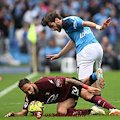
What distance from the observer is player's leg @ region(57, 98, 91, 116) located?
786 centimetres

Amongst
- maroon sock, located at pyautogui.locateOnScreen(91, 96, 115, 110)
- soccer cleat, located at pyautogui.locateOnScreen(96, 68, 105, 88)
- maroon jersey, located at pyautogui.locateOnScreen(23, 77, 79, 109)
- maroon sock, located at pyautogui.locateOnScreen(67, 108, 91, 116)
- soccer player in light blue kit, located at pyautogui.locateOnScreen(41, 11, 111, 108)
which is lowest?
maroon sock, located at pyautogui.locateOnScreen(67, 108, 91, 116)

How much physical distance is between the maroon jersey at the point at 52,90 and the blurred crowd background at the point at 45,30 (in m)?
11.6

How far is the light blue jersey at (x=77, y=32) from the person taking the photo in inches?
326

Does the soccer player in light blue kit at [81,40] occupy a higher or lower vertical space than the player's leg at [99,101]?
higher

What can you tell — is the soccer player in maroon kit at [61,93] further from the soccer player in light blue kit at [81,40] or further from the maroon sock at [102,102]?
the soccer player in light blue kit at [81,40]

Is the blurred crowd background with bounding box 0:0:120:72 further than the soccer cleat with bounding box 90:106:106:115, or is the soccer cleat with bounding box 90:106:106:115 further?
the blurred crowd background with bounding box 0:0:120:72

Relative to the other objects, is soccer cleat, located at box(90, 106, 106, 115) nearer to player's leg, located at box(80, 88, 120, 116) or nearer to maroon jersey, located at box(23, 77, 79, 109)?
player's leg, located at box(80, 88, 120, 116)

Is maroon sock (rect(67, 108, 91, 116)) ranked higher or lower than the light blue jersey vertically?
lower

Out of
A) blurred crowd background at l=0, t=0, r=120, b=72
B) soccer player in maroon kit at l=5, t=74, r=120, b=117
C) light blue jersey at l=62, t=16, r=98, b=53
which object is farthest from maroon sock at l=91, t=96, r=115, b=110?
blurred crowd background at l=0, t=0, r=120, b=72

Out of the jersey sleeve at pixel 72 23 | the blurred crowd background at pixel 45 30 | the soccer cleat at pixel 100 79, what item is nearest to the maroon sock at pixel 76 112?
the soccer cleat at pixel 100 79

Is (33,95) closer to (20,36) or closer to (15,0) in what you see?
(20,36)

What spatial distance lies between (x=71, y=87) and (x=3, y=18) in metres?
14.7

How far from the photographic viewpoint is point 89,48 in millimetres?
8391

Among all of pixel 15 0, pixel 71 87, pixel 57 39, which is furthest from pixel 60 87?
pixel 15 0
